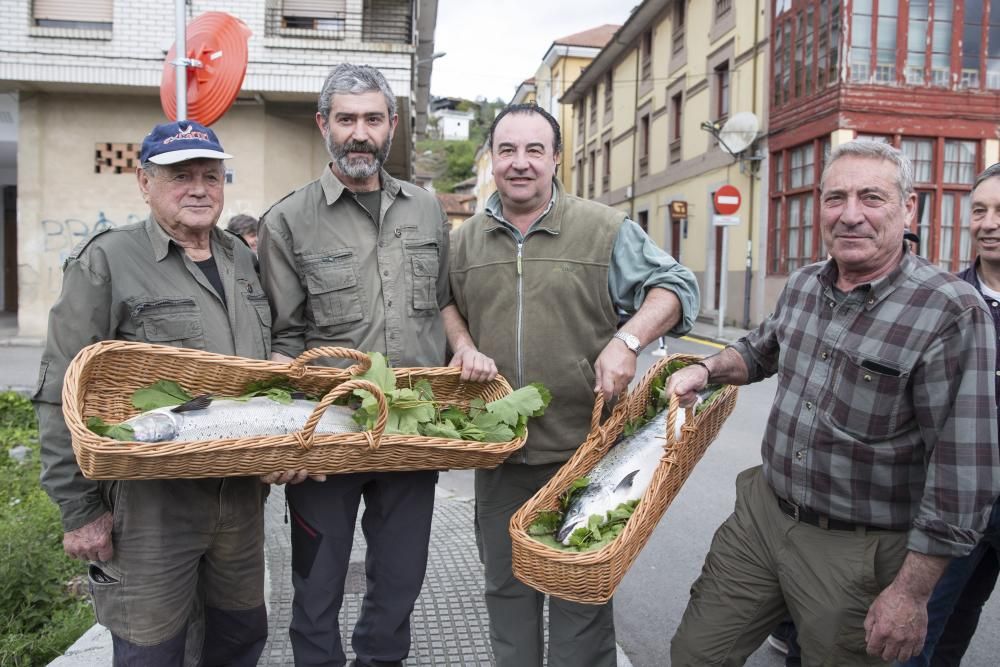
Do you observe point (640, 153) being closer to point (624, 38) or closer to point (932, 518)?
point (624, 38)

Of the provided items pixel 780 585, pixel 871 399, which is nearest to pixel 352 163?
pixel 871 399

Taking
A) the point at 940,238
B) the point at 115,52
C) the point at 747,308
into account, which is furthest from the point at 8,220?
the point at 940,238

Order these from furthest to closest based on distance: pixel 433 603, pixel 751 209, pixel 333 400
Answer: pixel 751 209, pixel 433 603, pixel 333 400

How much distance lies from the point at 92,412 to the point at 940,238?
18804mm

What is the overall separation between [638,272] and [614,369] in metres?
0.51

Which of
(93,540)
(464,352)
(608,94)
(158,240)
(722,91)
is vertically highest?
(608,94)

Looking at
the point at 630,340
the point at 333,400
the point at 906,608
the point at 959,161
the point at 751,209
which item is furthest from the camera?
the point at 751,209

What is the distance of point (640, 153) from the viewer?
2991 centimetres

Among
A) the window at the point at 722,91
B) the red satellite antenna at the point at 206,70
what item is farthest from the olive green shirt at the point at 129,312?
the window at the point at 722,91

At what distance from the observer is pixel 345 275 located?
3.14 m

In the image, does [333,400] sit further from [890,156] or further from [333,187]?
[890,156]

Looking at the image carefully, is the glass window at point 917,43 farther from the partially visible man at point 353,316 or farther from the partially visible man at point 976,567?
the partially visible man at point 353,316

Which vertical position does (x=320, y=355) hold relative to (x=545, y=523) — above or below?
above

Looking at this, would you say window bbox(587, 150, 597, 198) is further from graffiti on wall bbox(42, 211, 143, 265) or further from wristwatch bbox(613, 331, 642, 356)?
wristwatch bbox(613, 331, 642, 356)
